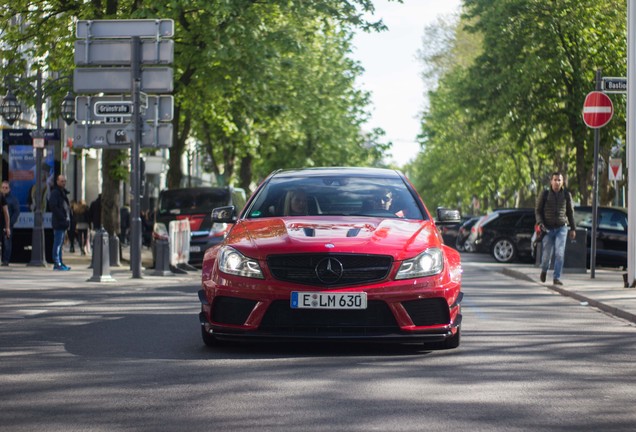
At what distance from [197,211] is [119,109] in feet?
17.5

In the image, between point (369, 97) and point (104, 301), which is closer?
point (104, 301)

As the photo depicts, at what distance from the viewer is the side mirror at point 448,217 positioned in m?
11.6

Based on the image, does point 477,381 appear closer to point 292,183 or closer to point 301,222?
point 301,222

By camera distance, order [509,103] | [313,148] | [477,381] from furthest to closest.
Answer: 1. [313,148]
2. [509,103]
3. [477,381]

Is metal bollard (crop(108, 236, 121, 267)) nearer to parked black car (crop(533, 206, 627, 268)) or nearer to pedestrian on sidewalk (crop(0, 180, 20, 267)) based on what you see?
pedestrian on sidewalk (crop(0, 180, 20, 267))

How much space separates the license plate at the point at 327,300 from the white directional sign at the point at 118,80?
1323 cm

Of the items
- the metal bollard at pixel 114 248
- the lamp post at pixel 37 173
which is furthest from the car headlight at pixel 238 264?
the lamp post at pixel 37 173

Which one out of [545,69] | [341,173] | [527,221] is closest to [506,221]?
[527,221]

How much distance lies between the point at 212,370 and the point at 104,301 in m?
7.69

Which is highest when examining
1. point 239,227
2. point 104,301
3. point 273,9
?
point 273,9

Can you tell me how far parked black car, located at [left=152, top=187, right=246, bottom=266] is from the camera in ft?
85.8

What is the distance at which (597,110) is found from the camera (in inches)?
885

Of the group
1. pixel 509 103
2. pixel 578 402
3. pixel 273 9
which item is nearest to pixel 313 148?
pixel 509 103

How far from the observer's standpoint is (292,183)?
1137cm
